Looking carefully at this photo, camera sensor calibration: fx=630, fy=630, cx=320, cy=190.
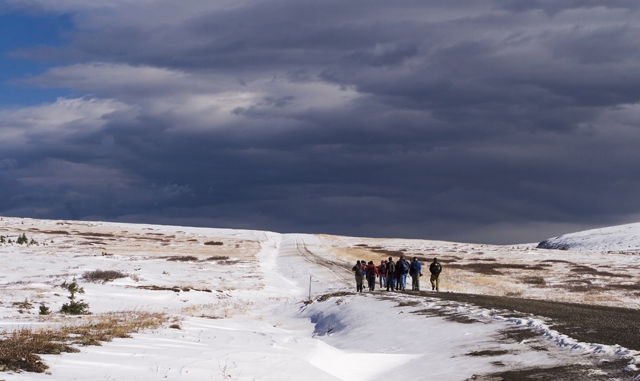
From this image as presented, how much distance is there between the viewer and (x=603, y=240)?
14488 cm

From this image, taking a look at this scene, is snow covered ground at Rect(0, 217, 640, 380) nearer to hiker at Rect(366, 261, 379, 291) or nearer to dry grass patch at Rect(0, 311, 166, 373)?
dry grass patch at Rect(0, 311, 166, 373)

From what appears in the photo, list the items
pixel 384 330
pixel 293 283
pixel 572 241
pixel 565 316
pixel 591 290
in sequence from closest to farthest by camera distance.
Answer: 1. pixel 565 316
2. pixel 384 330
3. pixel 591 290
4. pixel 293 283
5. pixel 572 241

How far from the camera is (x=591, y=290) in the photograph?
39.4 meters

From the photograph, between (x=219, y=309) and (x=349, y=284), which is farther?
(x=349, y=284)

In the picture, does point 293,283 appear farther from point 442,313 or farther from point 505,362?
point 505,362

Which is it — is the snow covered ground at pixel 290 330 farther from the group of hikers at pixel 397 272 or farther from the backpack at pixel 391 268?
the backpack at pixel 391 268

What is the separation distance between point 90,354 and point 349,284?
100ft

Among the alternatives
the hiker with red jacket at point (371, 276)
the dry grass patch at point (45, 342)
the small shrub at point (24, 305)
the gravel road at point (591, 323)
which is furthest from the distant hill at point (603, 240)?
the dry grass patch at point (45, 342)

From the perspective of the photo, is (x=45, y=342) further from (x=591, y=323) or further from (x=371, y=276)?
(x=371, y=276)

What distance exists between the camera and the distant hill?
134 m

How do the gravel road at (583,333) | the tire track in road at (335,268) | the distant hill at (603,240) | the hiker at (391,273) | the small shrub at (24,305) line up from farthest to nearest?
the distant hill at (603,240), the tire track in road at (335,268), the hiker at (391,273), the small shrub at (24,305), the gravel road at (583,333)

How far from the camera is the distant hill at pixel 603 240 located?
13356 cm

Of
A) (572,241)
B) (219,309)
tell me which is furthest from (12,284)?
(572,241)

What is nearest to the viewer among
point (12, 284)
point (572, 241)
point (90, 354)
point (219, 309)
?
point (90, 354)
